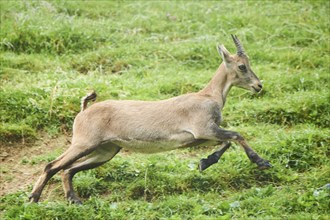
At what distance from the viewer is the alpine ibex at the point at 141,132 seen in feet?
23.0

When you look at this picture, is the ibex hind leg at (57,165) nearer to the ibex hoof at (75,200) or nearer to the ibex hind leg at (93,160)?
the ibex hind leg at (93,160)

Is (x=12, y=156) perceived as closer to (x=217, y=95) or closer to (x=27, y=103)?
(x=27, y=103)

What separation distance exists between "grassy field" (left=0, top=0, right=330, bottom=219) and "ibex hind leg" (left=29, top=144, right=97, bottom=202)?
26cm

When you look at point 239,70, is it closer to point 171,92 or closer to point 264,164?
point 264,164

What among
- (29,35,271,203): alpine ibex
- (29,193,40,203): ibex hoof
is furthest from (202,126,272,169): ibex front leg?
(29,193,40,203): ibex hoof

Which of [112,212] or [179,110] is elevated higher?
[179,110]

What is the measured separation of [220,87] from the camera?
298 inches

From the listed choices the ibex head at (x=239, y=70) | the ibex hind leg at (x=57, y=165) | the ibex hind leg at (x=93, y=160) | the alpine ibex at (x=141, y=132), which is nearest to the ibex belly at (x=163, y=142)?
the alpine ibex at (x=141, y=132)

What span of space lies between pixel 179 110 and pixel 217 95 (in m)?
0.55

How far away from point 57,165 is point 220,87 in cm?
221

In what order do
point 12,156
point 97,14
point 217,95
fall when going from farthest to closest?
point 97,14
point 12,156
point 217,95

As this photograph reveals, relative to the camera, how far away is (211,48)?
1120 cm

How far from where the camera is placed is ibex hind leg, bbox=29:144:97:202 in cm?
684

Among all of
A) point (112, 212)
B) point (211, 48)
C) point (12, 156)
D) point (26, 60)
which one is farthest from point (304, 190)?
point (26, 60)
